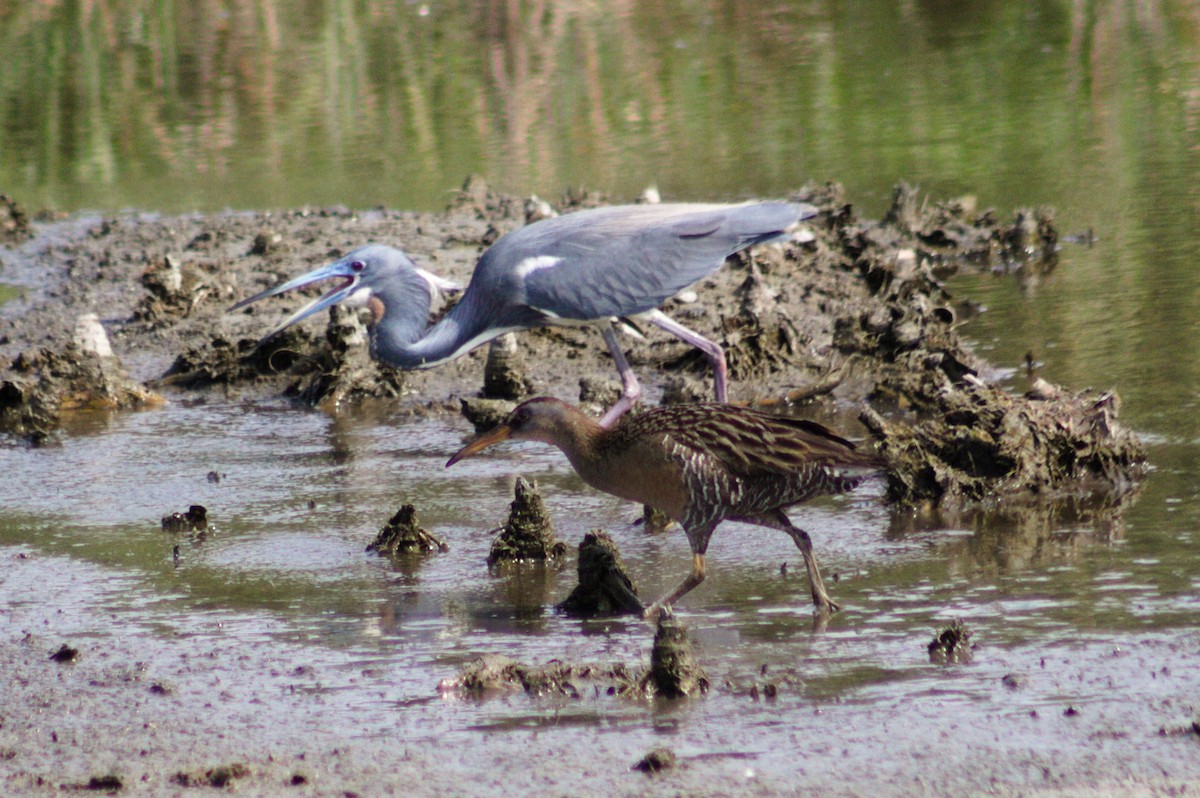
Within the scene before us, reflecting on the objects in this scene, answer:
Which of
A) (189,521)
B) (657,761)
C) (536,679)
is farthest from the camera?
(189,521)

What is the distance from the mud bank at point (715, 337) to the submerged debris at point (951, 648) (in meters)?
1.66

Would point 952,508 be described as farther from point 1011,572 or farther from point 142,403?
point 142,403

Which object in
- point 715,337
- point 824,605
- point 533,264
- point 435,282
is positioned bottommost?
point 824,605

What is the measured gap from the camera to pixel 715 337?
1014 centimetres

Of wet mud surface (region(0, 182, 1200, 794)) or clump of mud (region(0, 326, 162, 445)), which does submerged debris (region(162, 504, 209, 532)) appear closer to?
wet mud surface (region(0, 182, 1200, 794))

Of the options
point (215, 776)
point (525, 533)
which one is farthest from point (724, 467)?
point (215, 776)

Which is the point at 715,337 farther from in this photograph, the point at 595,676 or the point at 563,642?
the point at 595,676

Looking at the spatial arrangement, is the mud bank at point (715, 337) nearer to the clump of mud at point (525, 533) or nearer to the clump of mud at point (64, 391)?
the clump of mud at point (64, 391)

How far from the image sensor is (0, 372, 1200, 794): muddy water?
15.2ft

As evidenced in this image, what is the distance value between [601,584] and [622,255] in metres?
3.24

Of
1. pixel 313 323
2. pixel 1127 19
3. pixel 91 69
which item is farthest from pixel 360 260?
pixel 91 69

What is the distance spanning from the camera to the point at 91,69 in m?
23.9

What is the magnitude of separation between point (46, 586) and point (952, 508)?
12.4 ft

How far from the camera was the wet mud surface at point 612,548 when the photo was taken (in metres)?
4.68
